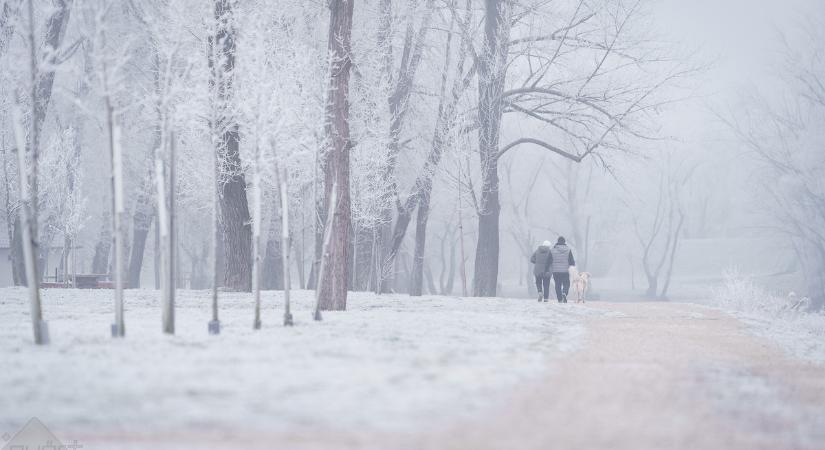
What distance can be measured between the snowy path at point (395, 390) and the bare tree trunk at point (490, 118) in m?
14.0

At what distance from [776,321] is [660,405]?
15.9m

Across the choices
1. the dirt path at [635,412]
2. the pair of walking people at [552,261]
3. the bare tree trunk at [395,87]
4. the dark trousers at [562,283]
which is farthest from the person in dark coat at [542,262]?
the dirt path at [635,412]

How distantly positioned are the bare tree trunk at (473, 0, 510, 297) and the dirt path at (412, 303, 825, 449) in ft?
47.7

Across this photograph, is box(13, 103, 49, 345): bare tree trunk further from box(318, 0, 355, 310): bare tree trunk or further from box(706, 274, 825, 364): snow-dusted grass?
box(706, 274, 825, 364): snow-dusted grass

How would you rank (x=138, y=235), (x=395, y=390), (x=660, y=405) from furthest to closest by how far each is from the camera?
(x=138, y=235) < (x=660, y=405) < (x=395, y=390)

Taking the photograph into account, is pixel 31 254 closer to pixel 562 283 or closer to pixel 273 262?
pixel 562 283

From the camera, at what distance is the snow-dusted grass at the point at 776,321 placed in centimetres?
1600

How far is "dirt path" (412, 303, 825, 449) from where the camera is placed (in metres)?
6.68

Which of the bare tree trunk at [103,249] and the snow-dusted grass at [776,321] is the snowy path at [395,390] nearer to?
the snow-dusted grass at [776,321]

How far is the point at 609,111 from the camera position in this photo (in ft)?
89.2

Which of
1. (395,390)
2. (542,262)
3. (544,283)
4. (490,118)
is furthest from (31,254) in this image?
(490,118)

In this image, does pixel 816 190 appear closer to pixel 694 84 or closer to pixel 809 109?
pixel 809 109

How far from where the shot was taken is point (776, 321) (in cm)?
2253

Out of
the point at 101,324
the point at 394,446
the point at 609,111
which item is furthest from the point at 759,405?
the point at 609,111
